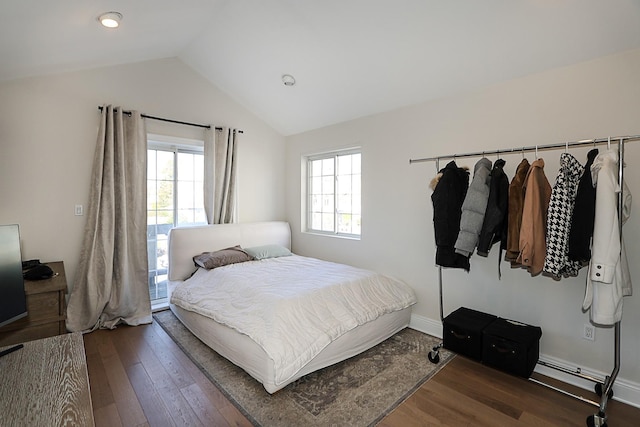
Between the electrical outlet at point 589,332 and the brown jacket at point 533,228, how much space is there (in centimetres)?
69

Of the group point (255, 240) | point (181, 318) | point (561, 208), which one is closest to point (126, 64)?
point (255, 240)

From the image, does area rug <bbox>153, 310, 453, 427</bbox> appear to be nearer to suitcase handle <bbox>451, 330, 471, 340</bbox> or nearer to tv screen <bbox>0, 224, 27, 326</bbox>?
suitcase handle <bbox>451, 330, 471, 340</bbox>

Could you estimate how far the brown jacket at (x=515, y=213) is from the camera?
2287 mm

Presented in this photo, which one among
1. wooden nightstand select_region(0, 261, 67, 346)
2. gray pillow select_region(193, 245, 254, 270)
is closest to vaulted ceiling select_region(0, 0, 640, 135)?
wooden nightstand select_region(0, 261, 67, 346)

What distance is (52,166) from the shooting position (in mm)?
3092

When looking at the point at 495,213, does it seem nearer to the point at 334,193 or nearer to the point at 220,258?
the point at 334,193

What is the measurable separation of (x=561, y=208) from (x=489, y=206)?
437mm

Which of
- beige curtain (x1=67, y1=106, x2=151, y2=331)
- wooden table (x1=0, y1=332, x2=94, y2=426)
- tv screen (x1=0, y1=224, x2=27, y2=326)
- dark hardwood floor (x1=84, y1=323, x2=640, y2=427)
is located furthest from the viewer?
beige curtain (x1=67, y1=106, x2=151, y2=331)

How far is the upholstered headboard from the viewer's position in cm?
359

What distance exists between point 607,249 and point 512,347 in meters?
0.96

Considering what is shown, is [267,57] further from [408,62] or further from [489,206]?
[489,206]

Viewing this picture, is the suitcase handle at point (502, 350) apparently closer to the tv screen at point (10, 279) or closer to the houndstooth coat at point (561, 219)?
the houndstooth coat at point (561, 219)

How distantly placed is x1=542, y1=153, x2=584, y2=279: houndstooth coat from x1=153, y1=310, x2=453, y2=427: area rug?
4.06 feet

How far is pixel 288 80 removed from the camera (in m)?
3.61
